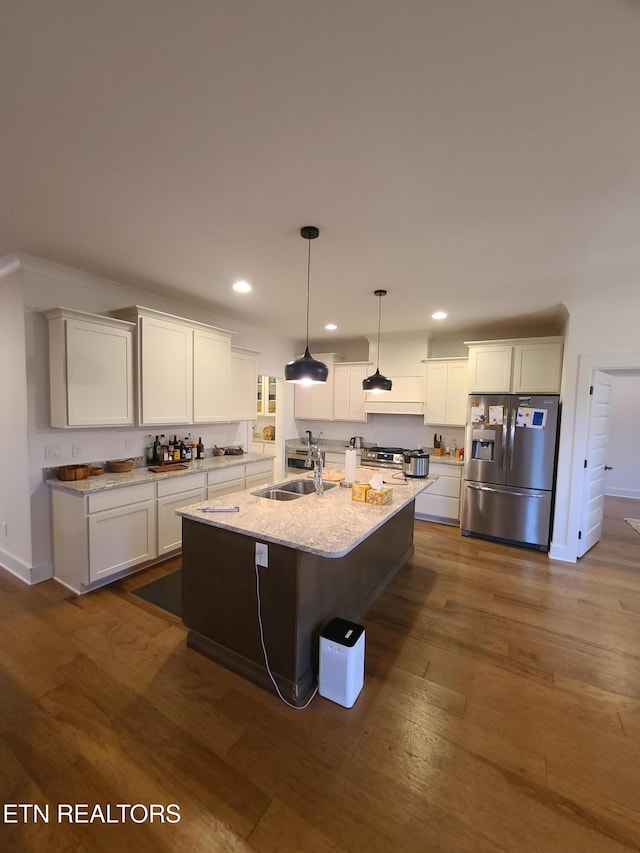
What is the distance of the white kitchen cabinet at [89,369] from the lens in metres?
2.89

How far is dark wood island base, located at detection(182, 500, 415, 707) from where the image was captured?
1909 millimetres

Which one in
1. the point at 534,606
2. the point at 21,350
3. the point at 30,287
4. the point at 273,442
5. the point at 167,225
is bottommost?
the point at 534,606

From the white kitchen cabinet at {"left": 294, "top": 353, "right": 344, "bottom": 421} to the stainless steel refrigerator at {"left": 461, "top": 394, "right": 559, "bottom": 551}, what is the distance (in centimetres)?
223

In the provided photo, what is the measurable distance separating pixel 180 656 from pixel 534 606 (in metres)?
2.72

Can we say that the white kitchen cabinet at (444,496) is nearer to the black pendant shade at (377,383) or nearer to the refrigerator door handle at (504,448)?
the refrigerator door handle at (504,448)

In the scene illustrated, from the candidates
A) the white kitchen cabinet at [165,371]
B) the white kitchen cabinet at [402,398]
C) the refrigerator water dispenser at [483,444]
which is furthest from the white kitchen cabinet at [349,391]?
the white kitchen cabinet at [165,371]

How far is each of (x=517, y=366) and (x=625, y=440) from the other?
4.38 meters

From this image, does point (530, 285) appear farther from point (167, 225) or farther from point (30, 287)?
point (30, 287)

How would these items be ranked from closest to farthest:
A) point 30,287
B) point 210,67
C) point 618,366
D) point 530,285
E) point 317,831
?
point 210,67 < point 317,831 < point 30,287 < point 530,285 < point 618,366

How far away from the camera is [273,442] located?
6.69 metres

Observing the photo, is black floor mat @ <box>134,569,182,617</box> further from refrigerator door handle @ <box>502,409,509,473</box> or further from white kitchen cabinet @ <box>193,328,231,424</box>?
refrigerator door handle @ <box>502,409,509,473</box>

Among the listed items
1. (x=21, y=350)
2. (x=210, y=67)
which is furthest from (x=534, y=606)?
(x=21, y=350)

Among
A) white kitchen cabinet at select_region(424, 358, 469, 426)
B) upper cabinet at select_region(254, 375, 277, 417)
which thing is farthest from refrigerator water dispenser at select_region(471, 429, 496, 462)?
upper cabinet at select_region(254, 375, 277, 417)

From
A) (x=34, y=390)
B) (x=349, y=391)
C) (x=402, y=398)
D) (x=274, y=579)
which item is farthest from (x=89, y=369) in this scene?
(x=402, y=398)
